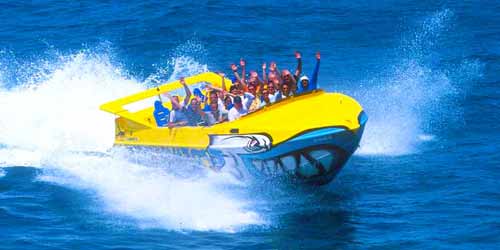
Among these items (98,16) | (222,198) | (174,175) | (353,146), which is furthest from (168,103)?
(98,16)

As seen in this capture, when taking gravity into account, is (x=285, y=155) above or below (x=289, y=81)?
below

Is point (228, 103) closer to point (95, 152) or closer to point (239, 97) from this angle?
point (239, 97)

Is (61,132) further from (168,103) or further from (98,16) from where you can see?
(98,16)

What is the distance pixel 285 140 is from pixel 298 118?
0.55 metres

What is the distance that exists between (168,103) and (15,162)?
131 inches

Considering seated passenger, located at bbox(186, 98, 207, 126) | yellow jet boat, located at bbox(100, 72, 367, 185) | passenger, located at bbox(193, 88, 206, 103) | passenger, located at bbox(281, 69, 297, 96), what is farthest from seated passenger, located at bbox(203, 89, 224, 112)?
passenger, located at bbox(193, 88, 206, 103)

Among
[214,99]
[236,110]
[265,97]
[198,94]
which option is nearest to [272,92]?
[265,97]

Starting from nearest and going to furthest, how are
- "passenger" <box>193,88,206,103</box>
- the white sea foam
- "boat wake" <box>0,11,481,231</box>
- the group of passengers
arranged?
the white sea foam < "boat wake" <box>0,11,481,231</box> < the group of passengers < "passenger" <box>193,88,206,103</box>

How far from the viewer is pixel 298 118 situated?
16.3 meters

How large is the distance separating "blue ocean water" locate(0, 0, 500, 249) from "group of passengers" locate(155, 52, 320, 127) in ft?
3.03

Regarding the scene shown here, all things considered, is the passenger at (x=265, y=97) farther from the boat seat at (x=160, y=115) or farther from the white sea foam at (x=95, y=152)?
the boat seat at (x=160, y=115)

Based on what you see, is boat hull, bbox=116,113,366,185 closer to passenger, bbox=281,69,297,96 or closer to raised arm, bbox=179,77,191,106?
raised arm, bbox=179,77,191,106

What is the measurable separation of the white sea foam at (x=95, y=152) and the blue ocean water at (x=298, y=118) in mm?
49

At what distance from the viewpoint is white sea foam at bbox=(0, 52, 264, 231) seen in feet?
53.4
